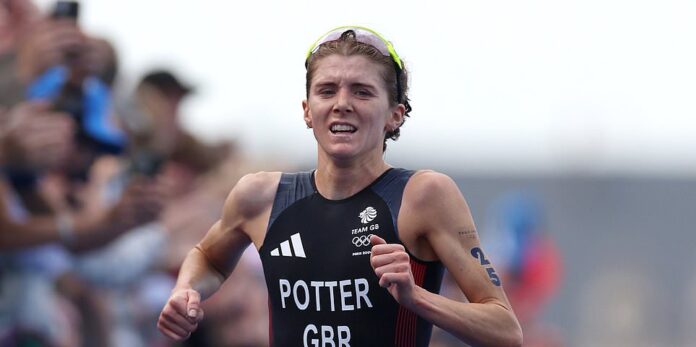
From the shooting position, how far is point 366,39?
22.9ft

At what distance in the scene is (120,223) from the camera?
962 cm

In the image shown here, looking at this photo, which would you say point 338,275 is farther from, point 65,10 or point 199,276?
point 65,10

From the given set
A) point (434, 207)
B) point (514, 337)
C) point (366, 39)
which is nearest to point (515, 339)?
point (514, 337)

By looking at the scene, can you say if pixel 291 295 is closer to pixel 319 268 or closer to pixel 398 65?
pixel 319 268

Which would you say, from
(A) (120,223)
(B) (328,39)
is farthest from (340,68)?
(A) (120,223)

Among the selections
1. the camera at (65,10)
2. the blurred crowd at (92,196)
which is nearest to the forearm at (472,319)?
the blurred crowd at (92,196)

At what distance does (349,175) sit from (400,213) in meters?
0.30

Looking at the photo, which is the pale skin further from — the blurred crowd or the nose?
the blurred crowd

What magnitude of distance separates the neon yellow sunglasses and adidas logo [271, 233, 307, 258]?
76 cm

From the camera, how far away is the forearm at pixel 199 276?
7.11 meters

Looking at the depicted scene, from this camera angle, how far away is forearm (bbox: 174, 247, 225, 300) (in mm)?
7109

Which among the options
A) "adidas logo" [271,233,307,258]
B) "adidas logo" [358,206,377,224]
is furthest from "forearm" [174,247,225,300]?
"adidas logo" [358,206,377,224]

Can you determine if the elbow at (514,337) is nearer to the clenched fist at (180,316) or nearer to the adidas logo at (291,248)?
the adidas logo at (291,248)

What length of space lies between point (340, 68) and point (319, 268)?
31.8 inches
